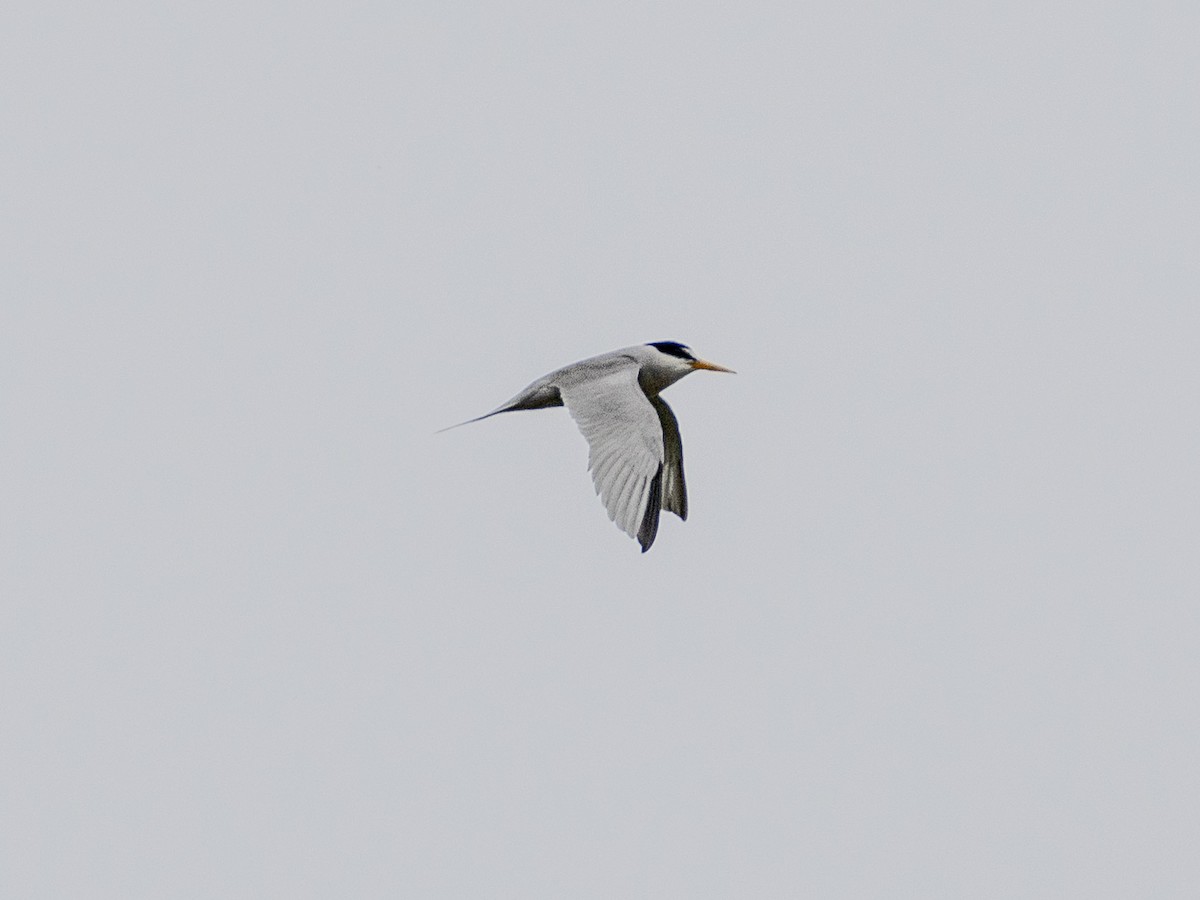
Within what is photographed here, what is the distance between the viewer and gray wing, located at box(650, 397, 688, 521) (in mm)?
13523

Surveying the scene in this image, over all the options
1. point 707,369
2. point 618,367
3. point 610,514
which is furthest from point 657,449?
point 707,369

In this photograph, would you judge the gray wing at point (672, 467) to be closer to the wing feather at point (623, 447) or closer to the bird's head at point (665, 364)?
the bird's head at point (665, 364)

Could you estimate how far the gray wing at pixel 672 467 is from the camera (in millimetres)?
13523

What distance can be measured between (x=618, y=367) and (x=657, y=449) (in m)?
1.70

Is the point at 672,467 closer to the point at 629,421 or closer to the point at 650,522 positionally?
the point at 629,421

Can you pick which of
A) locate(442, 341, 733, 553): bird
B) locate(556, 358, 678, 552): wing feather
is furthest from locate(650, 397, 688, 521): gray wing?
locate(556, 358, 678, 552): wing feather

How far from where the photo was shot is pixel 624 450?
11.1 m

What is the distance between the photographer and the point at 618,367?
12.6 m

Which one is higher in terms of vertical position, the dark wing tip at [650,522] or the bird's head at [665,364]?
the bird's head at [665,364]

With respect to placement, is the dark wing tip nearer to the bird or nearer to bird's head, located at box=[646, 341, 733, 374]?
the bird

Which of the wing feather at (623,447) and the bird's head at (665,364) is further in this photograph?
the bird's head at (665,364)

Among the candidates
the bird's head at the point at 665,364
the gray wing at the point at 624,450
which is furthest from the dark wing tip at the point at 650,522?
the bird's head at the point at 665,364

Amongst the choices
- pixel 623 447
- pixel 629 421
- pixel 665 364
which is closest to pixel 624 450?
pixel 623 447

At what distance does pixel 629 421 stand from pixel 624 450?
0.36 meters
